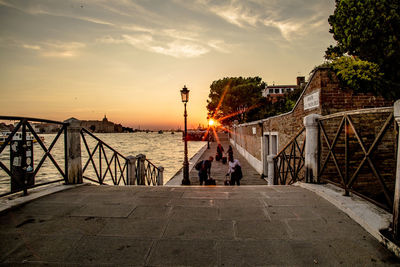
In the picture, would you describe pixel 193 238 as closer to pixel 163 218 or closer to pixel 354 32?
pixel 163 218

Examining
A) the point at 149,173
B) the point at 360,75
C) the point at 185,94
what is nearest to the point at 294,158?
the point at 360,75

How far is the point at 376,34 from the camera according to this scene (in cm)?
526

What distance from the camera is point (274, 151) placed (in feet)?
33.2

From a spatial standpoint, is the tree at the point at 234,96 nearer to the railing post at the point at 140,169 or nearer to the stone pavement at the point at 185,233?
the railing post at the point at 140,169

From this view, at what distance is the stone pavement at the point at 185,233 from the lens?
1813 mm

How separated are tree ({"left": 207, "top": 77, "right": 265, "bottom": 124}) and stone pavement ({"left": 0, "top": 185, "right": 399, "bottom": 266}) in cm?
3195

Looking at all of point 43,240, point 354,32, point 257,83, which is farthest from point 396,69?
point 257,83

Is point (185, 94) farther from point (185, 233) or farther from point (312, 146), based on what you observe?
point (185, 233)

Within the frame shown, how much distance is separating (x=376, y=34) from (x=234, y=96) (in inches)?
1257

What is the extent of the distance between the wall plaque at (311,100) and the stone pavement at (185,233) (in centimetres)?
329

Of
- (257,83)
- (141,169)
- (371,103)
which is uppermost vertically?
(257,83)

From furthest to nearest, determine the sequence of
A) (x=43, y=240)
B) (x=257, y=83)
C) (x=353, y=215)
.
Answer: (x=257, y=83) → (x=353, y=215) → (x=43, y=240)

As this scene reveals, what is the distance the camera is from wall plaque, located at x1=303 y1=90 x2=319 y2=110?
18.5 feet

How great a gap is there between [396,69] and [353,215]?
193 inches
